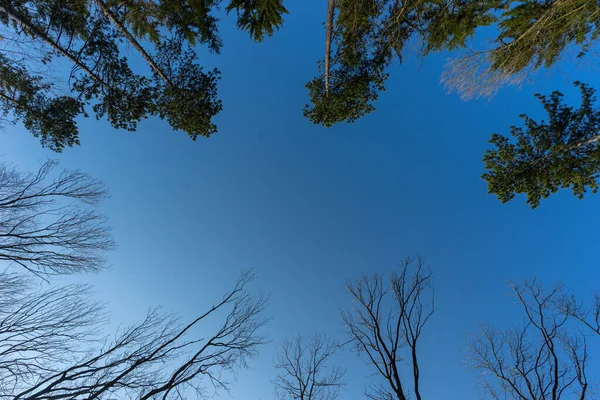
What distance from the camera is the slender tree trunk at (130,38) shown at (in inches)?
274

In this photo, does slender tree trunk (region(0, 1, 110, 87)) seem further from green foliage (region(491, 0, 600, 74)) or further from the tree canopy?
green foliage (region(491, 0, 600, 74))

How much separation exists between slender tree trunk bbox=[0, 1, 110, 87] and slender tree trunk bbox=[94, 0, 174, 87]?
1589 millimetres

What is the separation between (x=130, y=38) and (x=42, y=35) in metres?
2.13

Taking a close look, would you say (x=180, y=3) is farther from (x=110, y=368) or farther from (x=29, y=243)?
(x=110, y=368)

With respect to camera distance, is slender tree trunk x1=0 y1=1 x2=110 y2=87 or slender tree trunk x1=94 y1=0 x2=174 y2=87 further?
slender tree trunk x1=94 y1=0 x2=174 y2=87

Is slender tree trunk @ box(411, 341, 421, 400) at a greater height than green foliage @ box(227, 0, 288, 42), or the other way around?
green foliage @ box(227, 0, 288, 42)

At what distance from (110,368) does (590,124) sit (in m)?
14.9

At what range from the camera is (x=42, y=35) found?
257 inches

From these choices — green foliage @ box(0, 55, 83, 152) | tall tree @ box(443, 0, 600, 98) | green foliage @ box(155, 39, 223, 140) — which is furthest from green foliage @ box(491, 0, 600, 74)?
green foliage @ box(0, 55, 83, 152)

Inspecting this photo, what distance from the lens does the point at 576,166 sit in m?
7.32

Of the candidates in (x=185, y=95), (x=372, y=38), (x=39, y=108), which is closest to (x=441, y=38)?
(x=372, y=38)

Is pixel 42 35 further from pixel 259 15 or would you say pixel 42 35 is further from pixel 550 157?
pixel 550 157

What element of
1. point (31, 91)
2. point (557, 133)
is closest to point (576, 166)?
point (557, 133)

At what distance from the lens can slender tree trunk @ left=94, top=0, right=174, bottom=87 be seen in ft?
22.8
